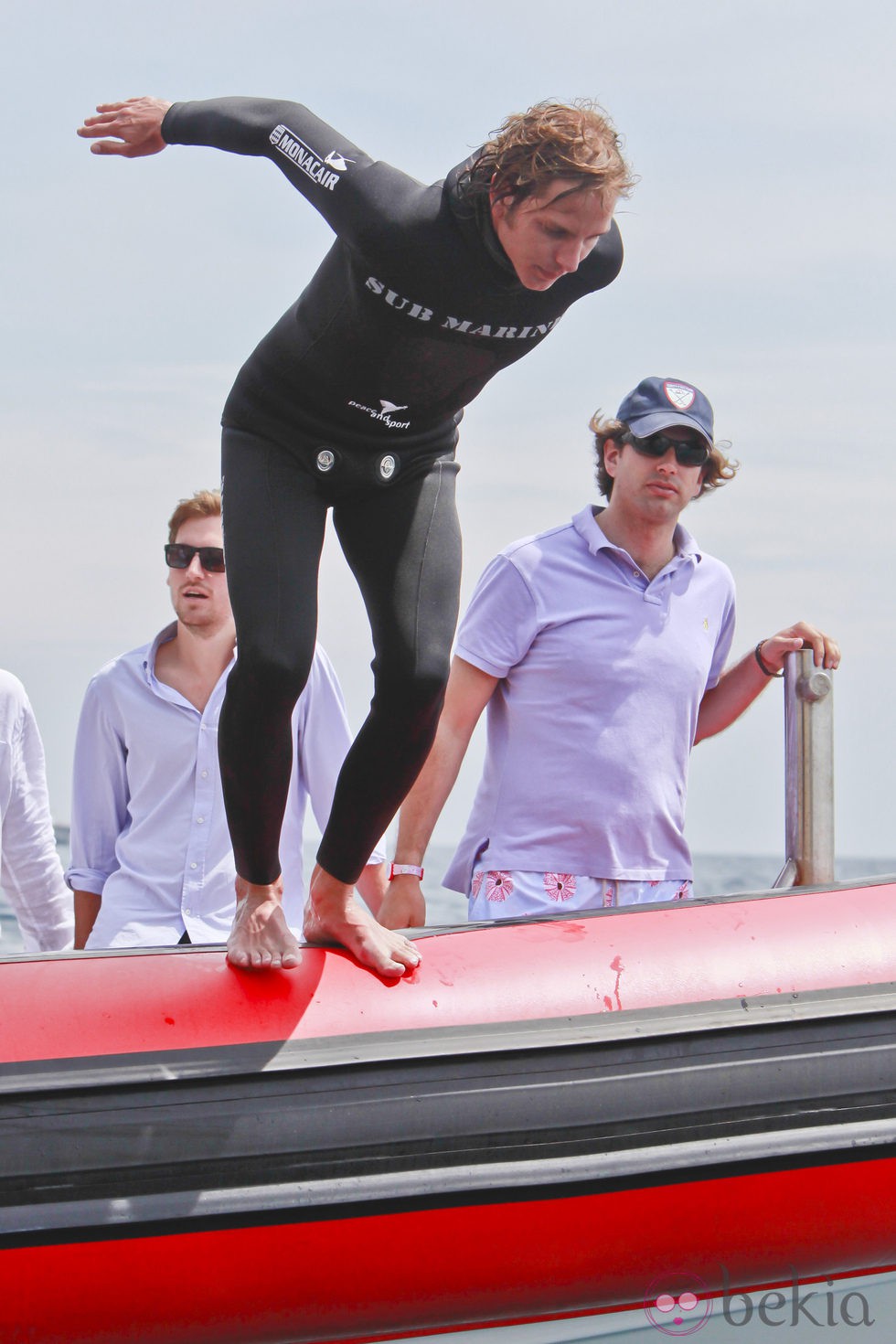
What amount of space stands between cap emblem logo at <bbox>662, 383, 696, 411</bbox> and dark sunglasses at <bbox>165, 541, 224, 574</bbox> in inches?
37.2

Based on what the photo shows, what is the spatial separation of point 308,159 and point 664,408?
95 cm

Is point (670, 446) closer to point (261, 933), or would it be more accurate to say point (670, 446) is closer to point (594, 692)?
point (594, 692)

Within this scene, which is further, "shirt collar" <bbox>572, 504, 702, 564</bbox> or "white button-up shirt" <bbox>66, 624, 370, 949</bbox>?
"shirt collar" <bbox>572, 504, 702, 564</bbox>

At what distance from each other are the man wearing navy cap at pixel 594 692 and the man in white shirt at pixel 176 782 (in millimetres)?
210

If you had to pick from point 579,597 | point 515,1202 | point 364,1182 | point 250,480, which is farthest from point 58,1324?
point 579,597

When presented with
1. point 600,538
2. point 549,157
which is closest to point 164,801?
point 600,538

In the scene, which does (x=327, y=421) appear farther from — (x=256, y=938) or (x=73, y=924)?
(x=73, y=924)

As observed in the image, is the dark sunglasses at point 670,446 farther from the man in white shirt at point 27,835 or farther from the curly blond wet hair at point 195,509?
the man in white shirt at point 27,835

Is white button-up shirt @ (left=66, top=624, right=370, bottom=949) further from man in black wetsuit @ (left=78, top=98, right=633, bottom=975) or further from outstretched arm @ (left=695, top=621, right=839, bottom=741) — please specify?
outstretched arm @ (left=695, top=621, right=839, bottom=741)

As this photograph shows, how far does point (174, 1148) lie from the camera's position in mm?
2242

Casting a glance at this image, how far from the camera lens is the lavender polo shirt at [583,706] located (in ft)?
9.35

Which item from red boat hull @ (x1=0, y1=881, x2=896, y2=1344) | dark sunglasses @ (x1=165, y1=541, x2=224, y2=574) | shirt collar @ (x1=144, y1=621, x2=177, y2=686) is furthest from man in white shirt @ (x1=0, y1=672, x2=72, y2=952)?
red boat hull @ (x1=0, y1=881, x2=896, y2=1344)

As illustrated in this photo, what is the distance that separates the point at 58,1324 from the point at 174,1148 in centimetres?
29

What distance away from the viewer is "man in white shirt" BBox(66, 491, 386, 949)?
2.83 meters
